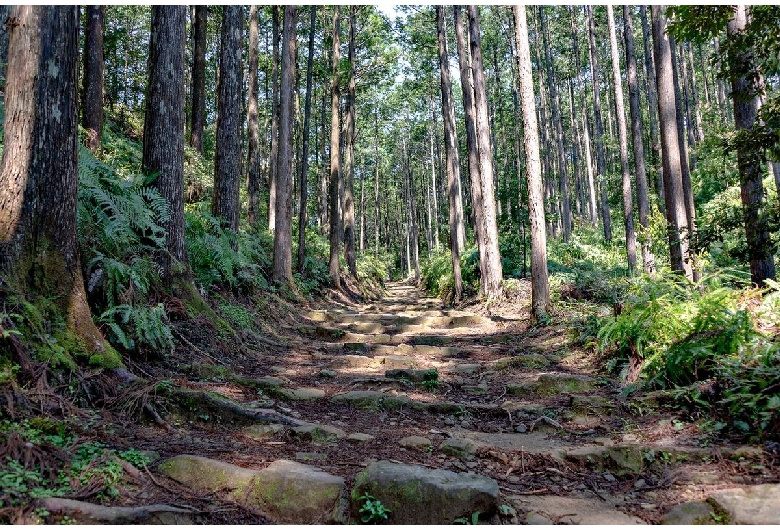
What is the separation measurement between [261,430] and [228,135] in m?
8.03

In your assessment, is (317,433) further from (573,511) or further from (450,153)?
(450,153)

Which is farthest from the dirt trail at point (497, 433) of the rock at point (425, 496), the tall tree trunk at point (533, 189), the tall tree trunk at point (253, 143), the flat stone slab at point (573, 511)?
the tall tree trunk at point (253, 143)

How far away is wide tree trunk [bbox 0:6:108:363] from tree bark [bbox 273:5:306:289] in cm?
894

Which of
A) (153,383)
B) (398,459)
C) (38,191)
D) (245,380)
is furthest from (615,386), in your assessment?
(38,191)

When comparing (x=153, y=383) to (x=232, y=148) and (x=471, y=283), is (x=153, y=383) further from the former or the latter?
(x=471, y=283)

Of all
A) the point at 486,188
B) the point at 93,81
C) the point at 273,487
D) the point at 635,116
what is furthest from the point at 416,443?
the point at 635,116

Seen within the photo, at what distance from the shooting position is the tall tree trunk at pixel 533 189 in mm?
9695

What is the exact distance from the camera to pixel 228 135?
10.5 metres

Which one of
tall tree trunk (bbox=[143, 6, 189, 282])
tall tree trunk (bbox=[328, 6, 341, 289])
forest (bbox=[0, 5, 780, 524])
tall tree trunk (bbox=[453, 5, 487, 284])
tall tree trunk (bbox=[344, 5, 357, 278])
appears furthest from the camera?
tall tree trunk (bbox=[344, 5, 357, 278])

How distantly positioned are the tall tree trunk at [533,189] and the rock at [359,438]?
6.06 metres

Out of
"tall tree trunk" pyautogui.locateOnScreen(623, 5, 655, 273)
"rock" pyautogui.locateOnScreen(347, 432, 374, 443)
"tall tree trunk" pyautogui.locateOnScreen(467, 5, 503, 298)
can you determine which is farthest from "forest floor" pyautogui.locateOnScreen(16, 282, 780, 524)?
"tall tree trunk" pyautogui.locateOnScreen(623, 5, 655, 273)

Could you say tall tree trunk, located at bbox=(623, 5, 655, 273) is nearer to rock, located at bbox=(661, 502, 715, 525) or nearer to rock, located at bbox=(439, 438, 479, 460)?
rock, located at bbox=(439, 438, 479, 460)

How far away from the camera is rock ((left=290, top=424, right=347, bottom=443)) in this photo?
406cm

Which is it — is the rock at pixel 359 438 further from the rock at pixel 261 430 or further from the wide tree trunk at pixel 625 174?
the wide tree trunk at pixel 625 174
